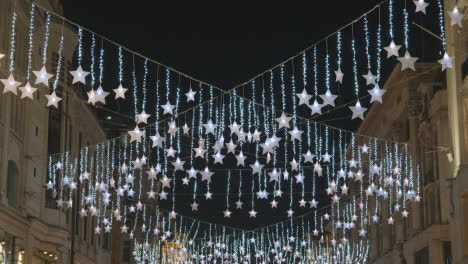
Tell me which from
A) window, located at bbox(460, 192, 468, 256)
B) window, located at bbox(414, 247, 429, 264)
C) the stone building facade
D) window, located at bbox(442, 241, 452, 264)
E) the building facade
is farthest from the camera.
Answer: window, located at bbox(414, 247, 429, 264)

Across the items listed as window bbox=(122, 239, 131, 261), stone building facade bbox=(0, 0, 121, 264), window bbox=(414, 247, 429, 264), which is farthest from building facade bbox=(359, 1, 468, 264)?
window bbox=(122, 239, 131, 261)

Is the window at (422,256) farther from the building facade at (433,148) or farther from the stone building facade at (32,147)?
the stone building facade at (32,147)

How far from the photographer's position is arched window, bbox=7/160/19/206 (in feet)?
101

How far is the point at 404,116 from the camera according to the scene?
48.5 meters

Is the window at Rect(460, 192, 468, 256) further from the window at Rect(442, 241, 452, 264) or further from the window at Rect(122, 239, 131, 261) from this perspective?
the window at Rect(122, 239, 131, 261)

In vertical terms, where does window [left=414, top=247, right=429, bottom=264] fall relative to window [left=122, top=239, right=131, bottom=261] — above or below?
below

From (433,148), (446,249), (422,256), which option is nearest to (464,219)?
(433,148)

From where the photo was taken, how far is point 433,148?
41469 millimetres

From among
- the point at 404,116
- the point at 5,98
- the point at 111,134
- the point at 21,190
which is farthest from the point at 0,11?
the point at 111,134

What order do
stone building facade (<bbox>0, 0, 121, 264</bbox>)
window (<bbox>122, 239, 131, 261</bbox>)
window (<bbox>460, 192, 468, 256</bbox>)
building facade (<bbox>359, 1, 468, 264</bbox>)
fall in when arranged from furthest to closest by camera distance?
1. window (<bbox>122, 239, 131, 261</bbox>)
2. stone building facade (<bbox>0, 0, 121, 264</bbox>)
3. building facade (<bbox>359, 1, 468, 264</bbox>)
4. window (<bbox>460, 192, 468, 256</bbox>)

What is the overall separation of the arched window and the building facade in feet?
48.5

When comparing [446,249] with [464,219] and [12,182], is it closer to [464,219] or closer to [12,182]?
[464,219]

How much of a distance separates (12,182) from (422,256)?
24403 millimetres

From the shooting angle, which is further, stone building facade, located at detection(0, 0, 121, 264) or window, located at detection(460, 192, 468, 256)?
stone building facade, located at detection(0, 0, 121, 264)
